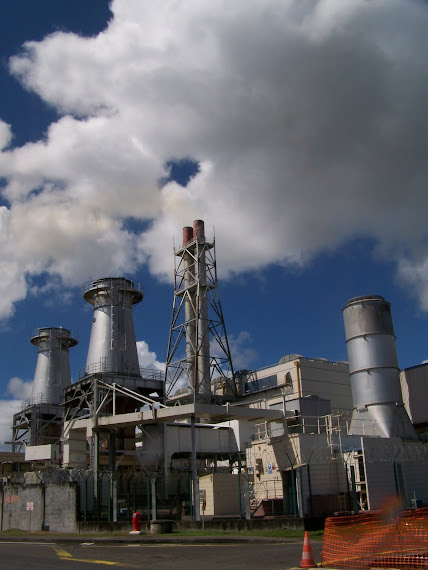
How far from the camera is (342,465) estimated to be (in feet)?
90.9

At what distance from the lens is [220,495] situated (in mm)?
32000

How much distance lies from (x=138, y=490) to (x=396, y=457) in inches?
572

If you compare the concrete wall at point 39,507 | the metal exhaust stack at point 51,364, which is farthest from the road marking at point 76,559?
the metal exhaust stack at point 51,364

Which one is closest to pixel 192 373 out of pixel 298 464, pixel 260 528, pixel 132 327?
pixel 132 327

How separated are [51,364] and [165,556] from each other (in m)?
43.5

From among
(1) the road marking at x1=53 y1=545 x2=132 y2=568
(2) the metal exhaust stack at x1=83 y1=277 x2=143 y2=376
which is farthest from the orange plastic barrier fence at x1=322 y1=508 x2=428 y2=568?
(2) the metal exhaust stack at x1=83 y1=277 x2=143 y2=376

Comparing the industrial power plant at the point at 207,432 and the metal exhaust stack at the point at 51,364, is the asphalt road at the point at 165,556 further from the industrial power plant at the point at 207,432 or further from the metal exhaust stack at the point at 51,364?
the metal exhaust stack at the point at 51,364

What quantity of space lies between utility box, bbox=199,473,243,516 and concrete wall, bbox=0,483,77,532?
7260mm

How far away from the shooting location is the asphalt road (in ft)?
45.1

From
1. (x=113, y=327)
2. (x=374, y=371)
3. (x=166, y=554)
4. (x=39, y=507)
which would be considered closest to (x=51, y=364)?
(x=113, y=327)

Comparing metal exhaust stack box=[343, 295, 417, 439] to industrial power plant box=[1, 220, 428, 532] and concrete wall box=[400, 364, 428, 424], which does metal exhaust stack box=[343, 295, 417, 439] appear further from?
concrete wall box=[400, 364, 428, 424]

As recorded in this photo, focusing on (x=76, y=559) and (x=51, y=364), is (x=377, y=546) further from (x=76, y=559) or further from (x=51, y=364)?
(x=51, y=364)

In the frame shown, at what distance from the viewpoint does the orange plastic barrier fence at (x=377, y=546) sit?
37.7 ft

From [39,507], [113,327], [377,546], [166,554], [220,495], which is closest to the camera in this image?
[377,546]
